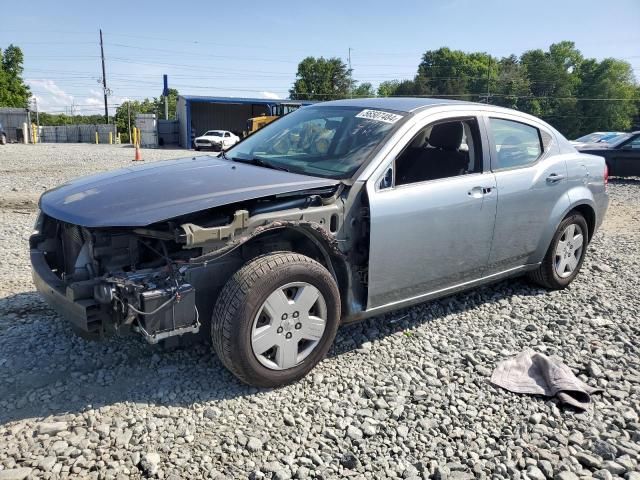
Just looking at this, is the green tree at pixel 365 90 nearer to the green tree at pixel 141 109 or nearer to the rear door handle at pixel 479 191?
the green tree at pixel 141 109

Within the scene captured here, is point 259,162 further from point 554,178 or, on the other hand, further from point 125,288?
point 554,178

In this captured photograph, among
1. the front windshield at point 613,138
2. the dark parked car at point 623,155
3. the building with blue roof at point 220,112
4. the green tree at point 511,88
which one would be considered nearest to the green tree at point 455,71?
the green tree at point 511,88

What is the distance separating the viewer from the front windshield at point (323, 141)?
3.68 metres

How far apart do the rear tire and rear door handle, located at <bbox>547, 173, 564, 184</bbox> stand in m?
0.42

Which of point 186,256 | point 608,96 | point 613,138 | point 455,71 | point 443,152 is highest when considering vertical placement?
point 455,71

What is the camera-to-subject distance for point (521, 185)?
4359 millimetres

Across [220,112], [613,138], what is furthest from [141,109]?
[613,138]

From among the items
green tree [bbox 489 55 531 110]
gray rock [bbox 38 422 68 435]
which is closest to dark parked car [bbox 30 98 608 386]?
gray rock [bbox 38 422 68 435]

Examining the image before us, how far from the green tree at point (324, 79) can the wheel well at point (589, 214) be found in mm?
78728

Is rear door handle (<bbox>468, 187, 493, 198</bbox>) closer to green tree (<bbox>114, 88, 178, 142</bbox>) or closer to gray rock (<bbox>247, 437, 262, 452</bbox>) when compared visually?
gray rock (<bbox>247, 437, 262, 452</bbox>)

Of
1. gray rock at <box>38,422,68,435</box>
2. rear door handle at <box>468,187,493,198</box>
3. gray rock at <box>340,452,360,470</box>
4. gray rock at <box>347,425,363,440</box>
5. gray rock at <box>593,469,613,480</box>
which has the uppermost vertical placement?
rear door handle at <box>468,187,493,198</box>

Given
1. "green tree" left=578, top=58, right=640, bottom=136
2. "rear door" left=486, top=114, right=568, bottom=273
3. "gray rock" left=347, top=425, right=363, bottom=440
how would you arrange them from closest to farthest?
"gray rock" left=347, top=425, right=363, bottom=440 → "rear door" left=486, top=114, right=568, bottom=273 → "green tree" left=578, top=58, right=640, bottom=136

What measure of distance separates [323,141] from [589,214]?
290cm

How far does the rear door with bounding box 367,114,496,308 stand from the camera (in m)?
3.50
